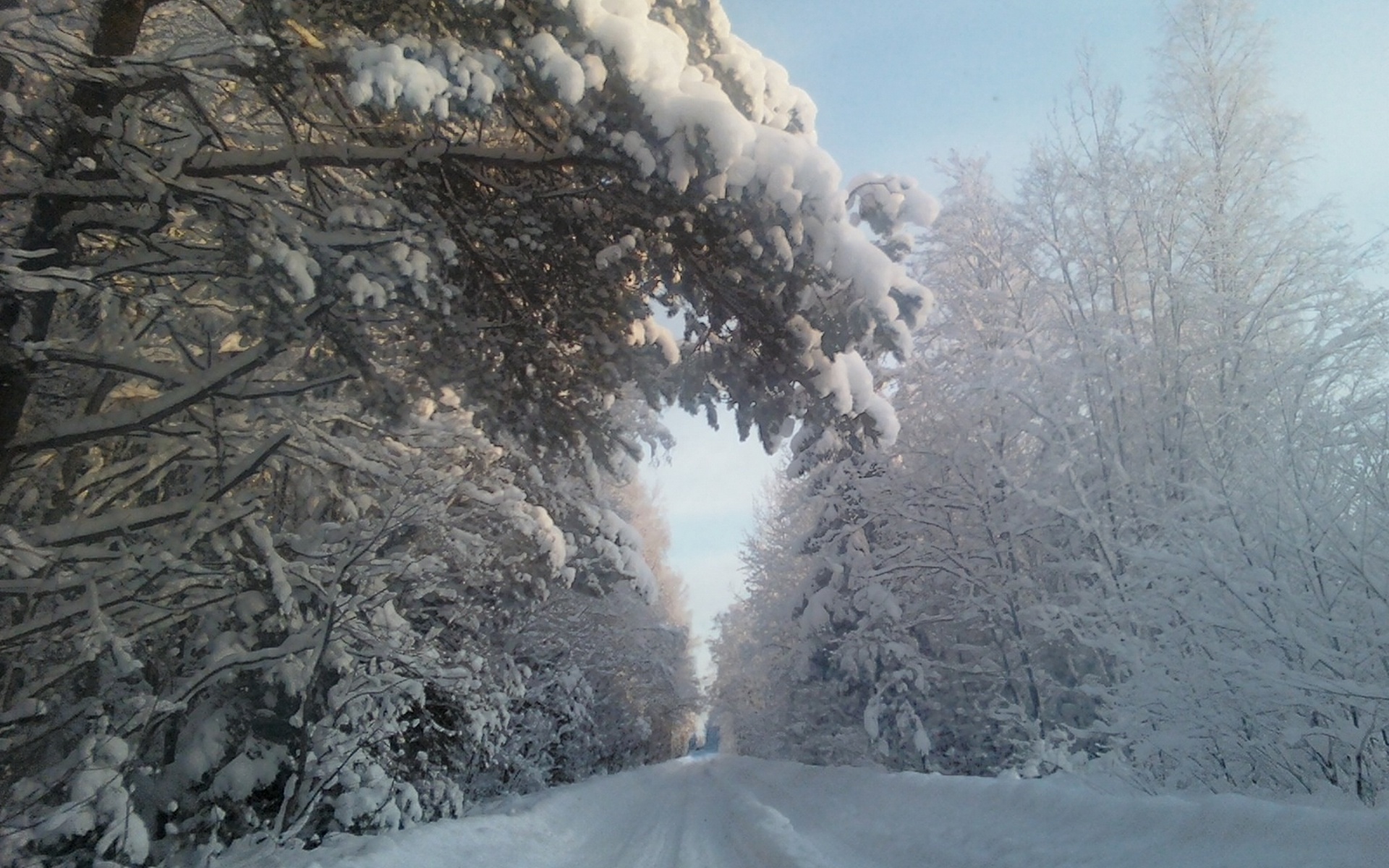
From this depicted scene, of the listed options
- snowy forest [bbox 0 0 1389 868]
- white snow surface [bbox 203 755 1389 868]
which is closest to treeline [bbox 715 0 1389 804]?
snowy forest [bbox 0 0 1389 868]

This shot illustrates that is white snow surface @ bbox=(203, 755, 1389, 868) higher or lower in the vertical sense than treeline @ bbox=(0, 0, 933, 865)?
lower

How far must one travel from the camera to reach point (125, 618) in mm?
5383

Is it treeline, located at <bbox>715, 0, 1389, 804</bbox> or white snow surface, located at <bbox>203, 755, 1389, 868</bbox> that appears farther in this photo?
treeline, located at <bbox>715, 0, 1389, 804</bbox>

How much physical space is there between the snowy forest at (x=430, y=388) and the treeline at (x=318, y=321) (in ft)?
0.11

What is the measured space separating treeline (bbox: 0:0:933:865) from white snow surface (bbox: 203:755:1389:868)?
95 centimetres

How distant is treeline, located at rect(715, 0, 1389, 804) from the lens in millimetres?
6820

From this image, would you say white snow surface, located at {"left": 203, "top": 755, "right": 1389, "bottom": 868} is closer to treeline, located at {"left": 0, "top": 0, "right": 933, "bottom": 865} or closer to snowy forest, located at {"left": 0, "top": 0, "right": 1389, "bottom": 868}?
snowy forest, located at {"left": 0, "top": 0, "right": 1389, "bottom": 868}

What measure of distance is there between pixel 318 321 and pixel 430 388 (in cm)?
141

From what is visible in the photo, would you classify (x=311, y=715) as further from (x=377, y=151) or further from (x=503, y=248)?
(x=377, y=151)

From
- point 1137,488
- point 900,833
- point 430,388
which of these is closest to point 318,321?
point 430,388

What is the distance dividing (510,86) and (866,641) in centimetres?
1556

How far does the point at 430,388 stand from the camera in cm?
621

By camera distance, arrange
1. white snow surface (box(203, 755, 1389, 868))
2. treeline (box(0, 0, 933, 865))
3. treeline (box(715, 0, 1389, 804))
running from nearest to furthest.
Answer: treeline (box(0, 0, 933, 865))
white snow surface (box(203, 755, 1389, 868))
treeline (box(715, 0, 1389, 804))

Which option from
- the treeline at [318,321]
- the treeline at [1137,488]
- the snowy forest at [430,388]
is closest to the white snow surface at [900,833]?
the snowy forest at [430,388]
